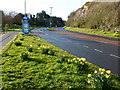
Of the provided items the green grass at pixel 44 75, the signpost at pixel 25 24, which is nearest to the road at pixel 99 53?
the green grass at pixel 44 75

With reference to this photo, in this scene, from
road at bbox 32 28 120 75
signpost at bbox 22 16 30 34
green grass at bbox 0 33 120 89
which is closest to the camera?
green grass at bbox 0 33 120 89

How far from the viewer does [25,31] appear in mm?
29203

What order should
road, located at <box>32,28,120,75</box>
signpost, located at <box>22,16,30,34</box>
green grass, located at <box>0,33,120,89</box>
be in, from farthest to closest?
signpost, located at <box>22,16,30,34</box> → road, located at <box>32,28,120,75</box> → green grass, located at <box>0,33,120,89</box>

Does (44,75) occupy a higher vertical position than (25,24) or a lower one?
lower

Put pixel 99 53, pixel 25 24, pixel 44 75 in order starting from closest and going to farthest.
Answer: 1. pixel 44 75
2. pixel 99 53
3. pixel 25 24

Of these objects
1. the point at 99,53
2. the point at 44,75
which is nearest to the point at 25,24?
the point at 99,53

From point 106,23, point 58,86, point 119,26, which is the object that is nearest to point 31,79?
point 58,86

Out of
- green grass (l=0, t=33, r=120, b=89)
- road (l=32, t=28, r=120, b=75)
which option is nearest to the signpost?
road (l=32, t=28, r=120, b=75)

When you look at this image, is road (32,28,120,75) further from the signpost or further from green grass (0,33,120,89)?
the signpost

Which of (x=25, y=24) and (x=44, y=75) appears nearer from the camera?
(x=44, y=75)

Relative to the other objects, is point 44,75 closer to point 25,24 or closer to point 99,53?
point 99,53

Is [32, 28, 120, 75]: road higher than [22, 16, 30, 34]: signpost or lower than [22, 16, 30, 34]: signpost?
lower

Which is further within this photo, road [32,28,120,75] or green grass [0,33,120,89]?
road [32,28,120,75]

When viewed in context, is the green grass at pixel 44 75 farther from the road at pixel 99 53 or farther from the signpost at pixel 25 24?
the signpost at pixel 25 24
